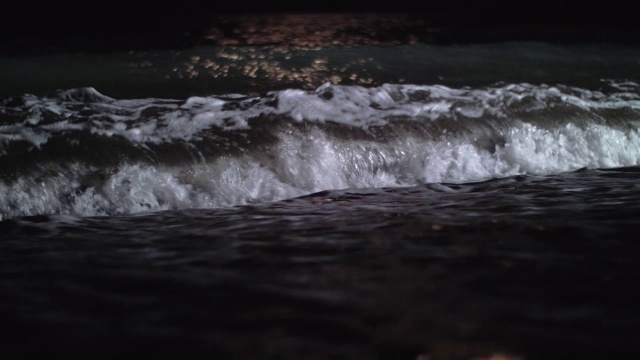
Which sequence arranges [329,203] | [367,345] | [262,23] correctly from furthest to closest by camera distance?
1. [262,23]
2. [329,203]
3. [367,345]

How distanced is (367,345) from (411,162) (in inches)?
98.7

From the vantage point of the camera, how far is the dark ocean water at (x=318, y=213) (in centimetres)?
142

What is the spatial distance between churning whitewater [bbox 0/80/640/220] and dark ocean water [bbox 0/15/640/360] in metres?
0.01

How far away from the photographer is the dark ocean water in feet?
4.66

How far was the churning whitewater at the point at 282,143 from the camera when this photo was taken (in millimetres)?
3035

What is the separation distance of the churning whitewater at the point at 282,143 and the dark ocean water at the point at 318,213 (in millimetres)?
14

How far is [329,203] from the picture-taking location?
2957 millimetres

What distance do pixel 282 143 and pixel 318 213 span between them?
97 centimetres

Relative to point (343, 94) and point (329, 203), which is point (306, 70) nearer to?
point (343, 94)

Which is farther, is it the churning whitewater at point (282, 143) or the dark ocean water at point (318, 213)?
the churning whitewater at point (282, 143)

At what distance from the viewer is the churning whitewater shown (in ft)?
9.96

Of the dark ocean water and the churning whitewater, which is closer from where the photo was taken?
the dark ocean water

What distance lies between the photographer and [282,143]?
3572mm

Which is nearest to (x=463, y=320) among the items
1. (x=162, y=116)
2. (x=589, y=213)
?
(x=589, y=213)
